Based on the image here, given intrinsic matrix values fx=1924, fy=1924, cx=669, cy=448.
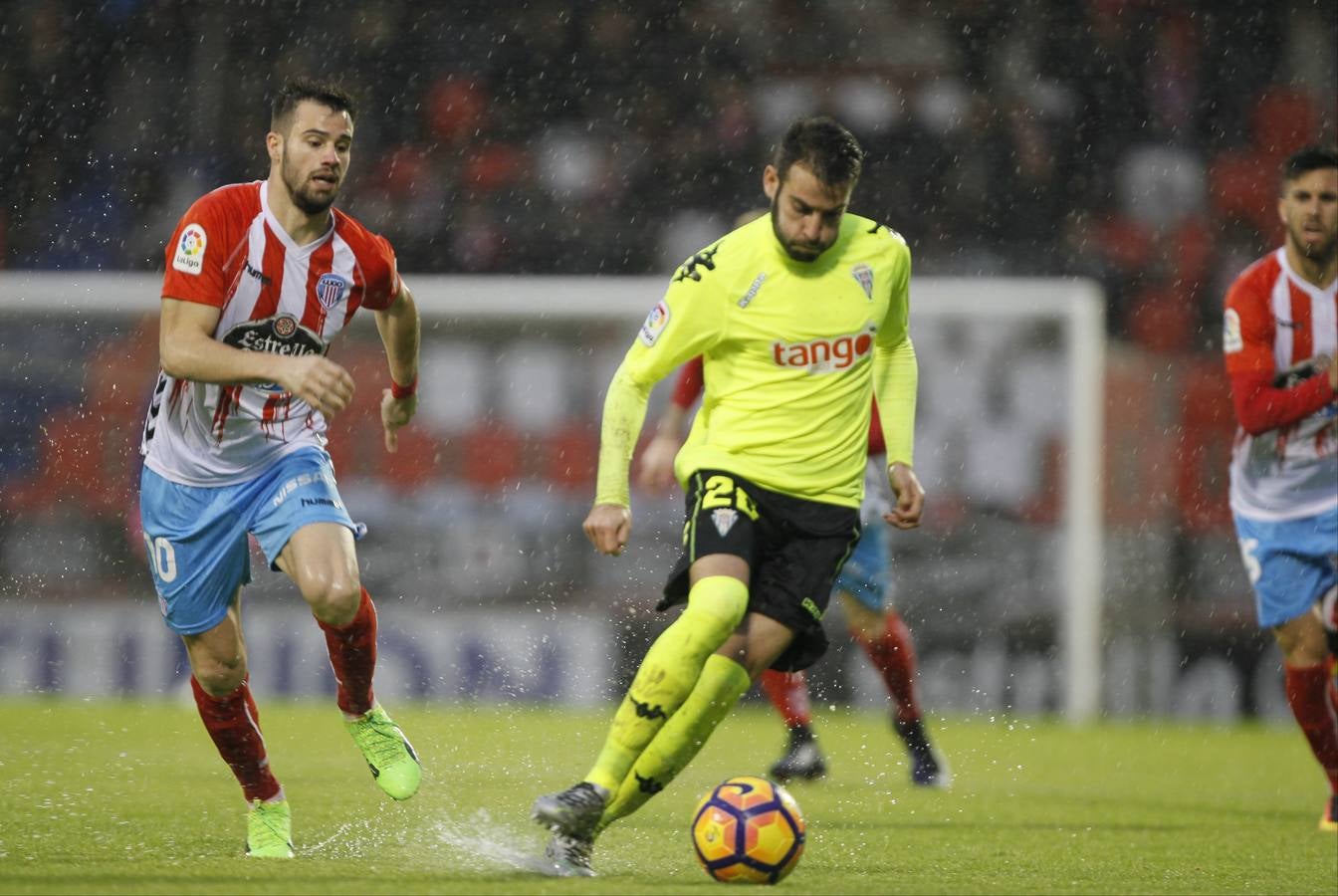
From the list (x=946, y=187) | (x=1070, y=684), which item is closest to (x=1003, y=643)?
(x=1070, y=684)

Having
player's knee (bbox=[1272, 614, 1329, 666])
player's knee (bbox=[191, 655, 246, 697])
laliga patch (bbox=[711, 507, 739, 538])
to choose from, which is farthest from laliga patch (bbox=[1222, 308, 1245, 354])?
player's knee (bbox=[191, 655, 246, 697])

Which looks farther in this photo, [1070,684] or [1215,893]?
[1070,684]

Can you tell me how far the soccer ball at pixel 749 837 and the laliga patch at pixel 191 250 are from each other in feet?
6.44

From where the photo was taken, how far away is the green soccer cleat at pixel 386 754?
5316mm

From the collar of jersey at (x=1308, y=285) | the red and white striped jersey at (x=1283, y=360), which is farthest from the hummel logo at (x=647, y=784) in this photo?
the collar of jersey at (x=1308, y=285)

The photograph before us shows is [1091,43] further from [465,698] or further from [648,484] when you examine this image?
[648,484]

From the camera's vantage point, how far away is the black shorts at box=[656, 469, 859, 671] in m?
5.08

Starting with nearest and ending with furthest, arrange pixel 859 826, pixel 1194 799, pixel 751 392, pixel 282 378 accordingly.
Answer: pixel 282 378
pixel 751 392
pixel 859 826
pixel 1194 799

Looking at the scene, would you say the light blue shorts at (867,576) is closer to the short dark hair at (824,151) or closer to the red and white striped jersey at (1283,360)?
the red and white striped jersey at (1283,360)

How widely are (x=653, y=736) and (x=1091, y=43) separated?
38.4 feet

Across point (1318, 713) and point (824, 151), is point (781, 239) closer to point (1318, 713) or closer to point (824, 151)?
point (824, 151)

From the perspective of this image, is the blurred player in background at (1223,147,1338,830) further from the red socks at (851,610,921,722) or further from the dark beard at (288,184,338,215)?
the dark beard at (288,184,338,215)

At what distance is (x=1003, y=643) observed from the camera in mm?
11633

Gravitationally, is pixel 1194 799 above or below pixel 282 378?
below
